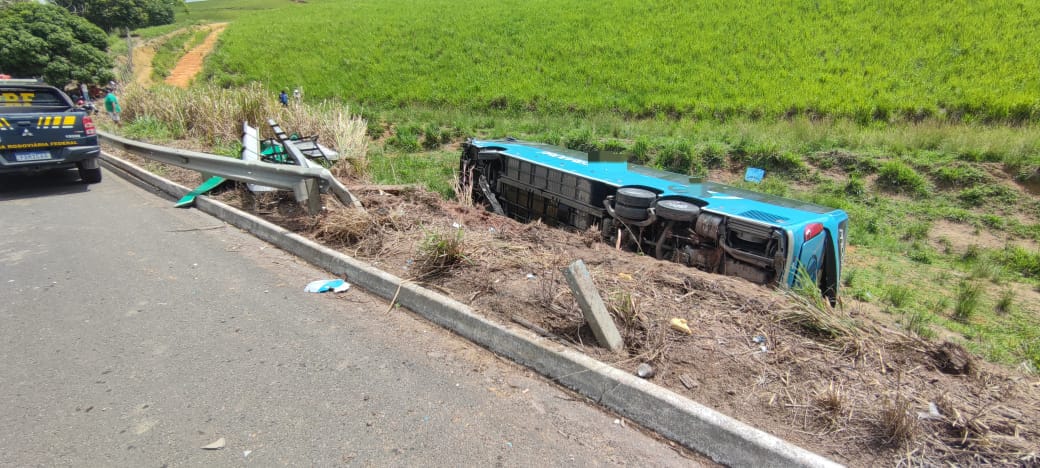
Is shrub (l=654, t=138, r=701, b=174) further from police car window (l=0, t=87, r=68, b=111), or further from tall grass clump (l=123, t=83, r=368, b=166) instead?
police car window (l=0, t=87, r=68, b=111)

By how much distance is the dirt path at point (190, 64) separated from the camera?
1340 inches

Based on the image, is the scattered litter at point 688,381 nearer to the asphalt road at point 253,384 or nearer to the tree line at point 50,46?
the asphalt road at point 253,384

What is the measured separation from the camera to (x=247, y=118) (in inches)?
485

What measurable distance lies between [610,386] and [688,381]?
472mm

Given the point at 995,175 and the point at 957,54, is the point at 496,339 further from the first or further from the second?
the point at 957,54

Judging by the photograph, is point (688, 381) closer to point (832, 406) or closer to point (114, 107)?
point (832, 406)

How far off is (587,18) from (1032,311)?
29949mm

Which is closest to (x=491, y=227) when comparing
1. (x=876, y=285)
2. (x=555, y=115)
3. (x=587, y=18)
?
(x=876, y=285)

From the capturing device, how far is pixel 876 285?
22.0 ft

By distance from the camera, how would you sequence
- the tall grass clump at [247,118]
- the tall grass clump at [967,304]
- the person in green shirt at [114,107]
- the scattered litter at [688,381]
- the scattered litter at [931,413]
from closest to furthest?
the scattered litter at [931,413] → the scattered litter at [688,381] → the tall grass clump at [967,304] → the tall grass clump at [247,118] → the person in green shirt at [114,107]

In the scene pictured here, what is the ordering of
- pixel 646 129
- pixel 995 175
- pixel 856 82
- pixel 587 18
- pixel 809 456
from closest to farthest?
pixel 809 456
pixel 995 175
pixel 646 129
pixel 856 82
pixel 587 18

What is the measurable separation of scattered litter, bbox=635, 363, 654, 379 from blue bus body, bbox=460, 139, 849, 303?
202 cm

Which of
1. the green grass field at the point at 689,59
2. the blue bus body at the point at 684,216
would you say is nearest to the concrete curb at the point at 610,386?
the blue bus body at the point at 684,216

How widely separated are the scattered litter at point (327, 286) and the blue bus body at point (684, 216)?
2814 millimetres
